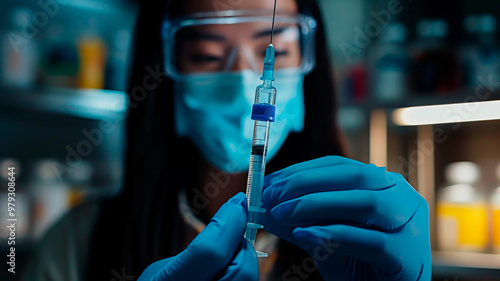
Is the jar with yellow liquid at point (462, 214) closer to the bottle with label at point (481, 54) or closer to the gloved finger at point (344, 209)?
the bottle with label at point (481, 54)

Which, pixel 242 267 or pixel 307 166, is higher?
pixel 307 166

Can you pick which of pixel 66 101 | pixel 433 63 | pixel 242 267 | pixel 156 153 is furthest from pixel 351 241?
pixel 66 101

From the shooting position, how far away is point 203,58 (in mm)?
1213

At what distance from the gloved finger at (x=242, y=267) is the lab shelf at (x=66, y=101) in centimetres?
110

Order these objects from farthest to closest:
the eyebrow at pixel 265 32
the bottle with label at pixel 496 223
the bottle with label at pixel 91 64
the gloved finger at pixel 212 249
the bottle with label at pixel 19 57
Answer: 1. the bottle with label at pixel 91 64
2. the bottle with label at pixel 19 57
3. the bottle with label at pixel 496 223
4. the eyebrow at pixel 265 32
5. the gloved finger at pixel 212 249

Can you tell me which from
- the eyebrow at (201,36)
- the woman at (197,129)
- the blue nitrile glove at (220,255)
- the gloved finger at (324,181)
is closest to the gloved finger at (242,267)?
the blue nitrile glove at (220,255)

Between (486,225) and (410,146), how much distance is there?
0.42 meters

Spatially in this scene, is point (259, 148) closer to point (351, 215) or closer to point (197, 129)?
point (351, 215)

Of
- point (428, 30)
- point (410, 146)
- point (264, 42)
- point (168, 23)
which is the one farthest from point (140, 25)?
point (410, 146)

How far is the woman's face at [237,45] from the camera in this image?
1.19 m

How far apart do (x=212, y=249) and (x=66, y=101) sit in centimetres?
116

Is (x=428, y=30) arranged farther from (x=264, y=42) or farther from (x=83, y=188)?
(x=83, y=188)

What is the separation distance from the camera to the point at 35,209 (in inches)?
59.0

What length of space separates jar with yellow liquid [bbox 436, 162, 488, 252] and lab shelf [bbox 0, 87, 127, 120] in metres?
1.17
